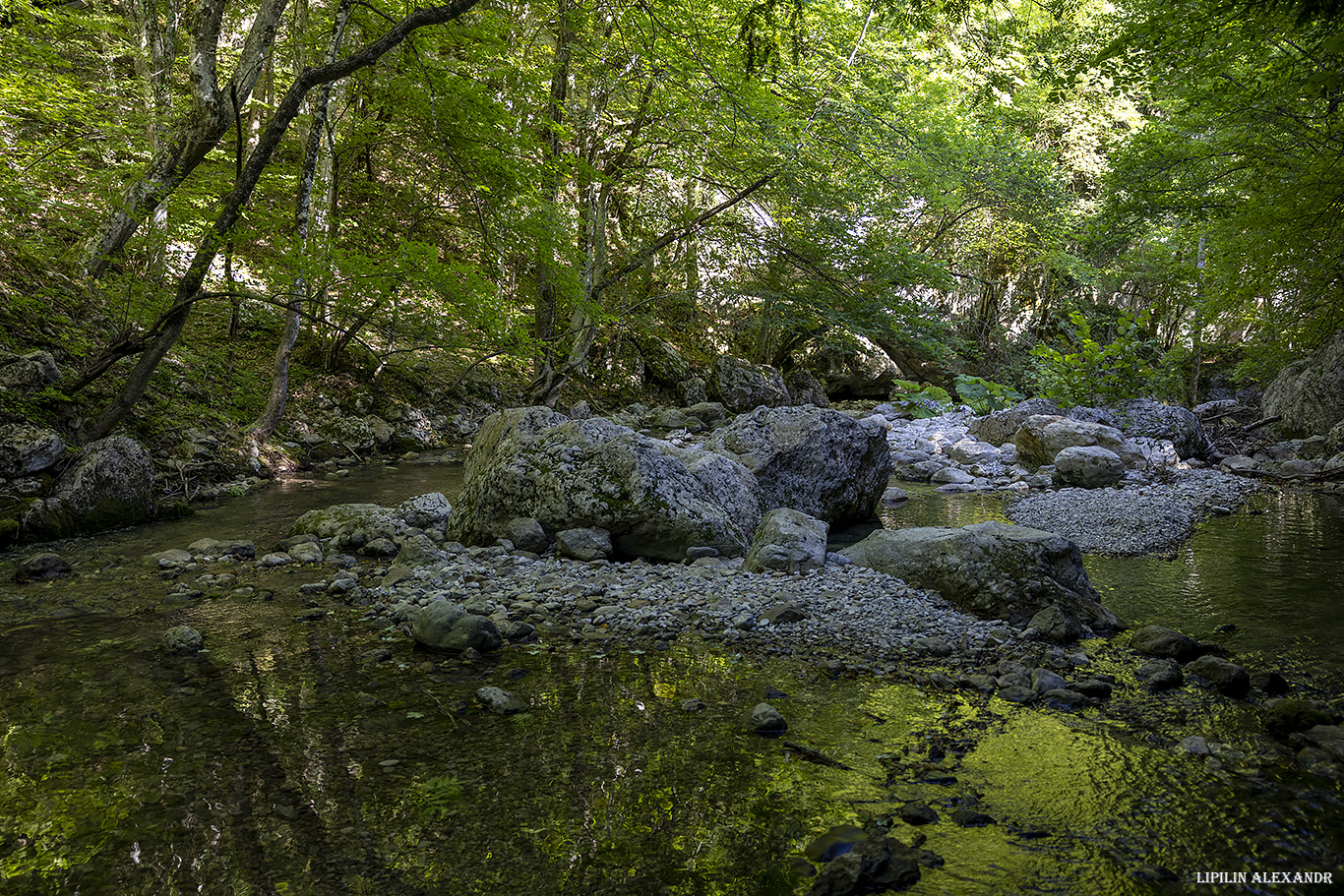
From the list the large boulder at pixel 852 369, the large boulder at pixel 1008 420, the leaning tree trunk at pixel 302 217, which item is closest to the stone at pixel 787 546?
the leaning tree trunk at pixel 302 217

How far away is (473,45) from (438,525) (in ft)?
24.6

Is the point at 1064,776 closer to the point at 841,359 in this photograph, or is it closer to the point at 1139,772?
the point at 1139,772

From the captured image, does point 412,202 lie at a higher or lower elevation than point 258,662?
higher

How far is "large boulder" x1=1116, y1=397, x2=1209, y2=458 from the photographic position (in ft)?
37.1

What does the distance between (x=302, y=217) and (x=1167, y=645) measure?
10.9 m

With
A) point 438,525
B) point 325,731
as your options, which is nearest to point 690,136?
point 438,525

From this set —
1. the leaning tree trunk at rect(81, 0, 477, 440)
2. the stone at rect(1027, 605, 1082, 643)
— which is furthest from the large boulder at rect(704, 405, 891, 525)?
the leaning tree trunk at rect(81, 0, 477, 440)

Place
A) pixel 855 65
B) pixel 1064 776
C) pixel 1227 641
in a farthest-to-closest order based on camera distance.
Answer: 1. pixel 855 65
2. pixel 1227 641
3. pixel 1064 776

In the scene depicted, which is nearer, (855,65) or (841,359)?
(855,65)

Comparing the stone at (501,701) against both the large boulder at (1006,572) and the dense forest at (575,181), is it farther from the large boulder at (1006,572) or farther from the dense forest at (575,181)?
the dense forest at (575,181)

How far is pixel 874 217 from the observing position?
13.2 metres

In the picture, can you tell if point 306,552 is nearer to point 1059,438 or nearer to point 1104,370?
point 1059,438

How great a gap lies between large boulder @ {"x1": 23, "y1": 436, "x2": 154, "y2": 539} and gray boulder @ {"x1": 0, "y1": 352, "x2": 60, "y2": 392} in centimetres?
100

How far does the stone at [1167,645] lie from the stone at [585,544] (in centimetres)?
376
